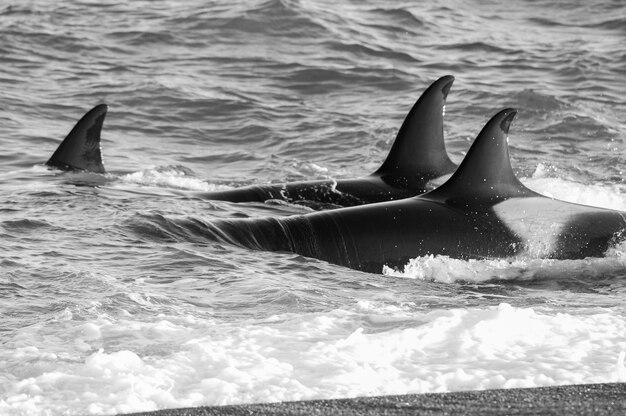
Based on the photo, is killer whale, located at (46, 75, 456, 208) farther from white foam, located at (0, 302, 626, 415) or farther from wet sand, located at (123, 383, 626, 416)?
wet sand, located at (123, 383, 626, 416)

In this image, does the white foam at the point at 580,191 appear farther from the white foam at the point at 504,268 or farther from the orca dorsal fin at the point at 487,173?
the orca dorsal fin at the point at 487,173

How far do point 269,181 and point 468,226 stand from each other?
191 inches

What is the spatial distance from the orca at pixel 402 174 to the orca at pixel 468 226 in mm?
1383

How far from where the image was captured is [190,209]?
11.1 meters

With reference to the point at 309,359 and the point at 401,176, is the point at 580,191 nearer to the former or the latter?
the point at 401,176

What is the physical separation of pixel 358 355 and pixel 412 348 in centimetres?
35

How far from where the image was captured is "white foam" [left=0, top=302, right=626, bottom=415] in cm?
610

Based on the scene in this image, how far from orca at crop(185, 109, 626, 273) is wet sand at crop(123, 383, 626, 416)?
3.39 m

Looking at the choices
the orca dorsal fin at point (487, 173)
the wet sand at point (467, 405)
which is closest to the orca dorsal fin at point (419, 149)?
the orca dorsal fin at point (487, 173)

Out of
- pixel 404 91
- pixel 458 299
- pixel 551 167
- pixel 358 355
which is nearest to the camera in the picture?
pixel 358 355

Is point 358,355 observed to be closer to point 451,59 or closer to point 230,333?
point 230,333

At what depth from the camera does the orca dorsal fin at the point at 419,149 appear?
10883mm

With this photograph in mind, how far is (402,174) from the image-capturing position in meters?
11.4

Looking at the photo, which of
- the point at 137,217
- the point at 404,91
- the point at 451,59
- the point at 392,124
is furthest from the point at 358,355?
the point at 451,59
